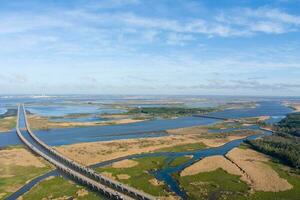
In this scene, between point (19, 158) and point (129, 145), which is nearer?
point (19, 158)

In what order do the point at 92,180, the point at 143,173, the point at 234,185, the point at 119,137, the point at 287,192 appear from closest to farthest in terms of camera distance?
the point at 287,192
the point at 234,185
the point at 92,180
the point at 143,173
the point at 119,137

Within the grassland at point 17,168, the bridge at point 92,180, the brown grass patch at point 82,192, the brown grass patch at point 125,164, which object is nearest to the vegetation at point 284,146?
the brown grass patch at point 125,164

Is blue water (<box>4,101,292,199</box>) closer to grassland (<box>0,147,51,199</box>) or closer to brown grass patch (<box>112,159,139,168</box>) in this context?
brown grass patch (<box>112,159,139,168</box>)

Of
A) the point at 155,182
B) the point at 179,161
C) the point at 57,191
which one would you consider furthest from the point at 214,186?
the point at 57,191

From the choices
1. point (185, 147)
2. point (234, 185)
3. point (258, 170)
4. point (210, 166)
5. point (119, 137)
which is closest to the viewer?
point (234, 185)

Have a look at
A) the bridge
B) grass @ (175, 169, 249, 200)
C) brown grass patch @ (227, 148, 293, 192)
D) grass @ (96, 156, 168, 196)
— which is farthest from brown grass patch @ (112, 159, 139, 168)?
brown grass patch @ (227, 148, 293, 192)

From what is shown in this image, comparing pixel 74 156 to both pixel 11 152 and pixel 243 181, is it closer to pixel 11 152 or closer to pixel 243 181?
pixel 11 152

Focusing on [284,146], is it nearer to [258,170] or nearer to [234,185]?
[258,170]

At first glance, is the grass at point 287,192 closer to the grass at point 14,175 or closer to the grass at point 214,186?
the grass at point 214,186
